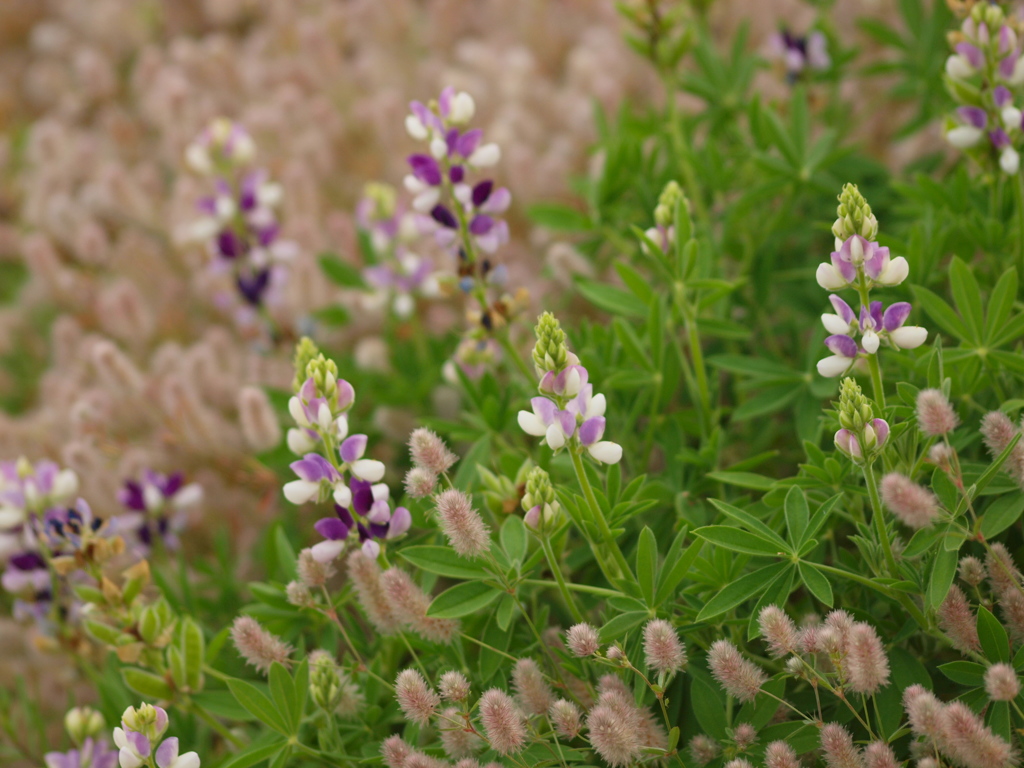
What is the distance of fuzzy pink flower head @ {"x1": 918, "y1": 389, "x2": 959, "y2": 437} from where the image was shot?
107 centimetres

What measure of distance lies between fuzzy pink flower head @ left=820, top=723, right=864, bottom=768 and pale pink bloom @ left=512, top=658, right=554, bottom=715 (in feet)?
1.20

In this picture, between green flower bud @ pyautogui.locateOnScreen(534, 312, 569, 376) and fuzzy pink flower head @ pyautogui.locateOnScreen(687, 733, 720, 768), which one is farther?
fuzzy pink flower head @ pyautogui.locateOnScreen(687, 733, 720, 768)

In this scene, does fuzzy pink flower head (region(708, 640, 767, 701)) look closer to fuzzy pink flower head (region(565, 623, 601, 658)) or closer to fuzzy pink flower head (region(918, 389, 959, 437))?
fuzzy pink flower head (region(565, 623, 601, 658))

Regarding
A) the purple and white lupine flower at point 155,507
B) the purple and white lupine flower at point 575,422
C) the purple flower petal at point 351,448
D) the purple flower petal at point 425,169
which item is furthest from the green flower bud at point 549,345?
the purple and white lupine flower at point 155,507

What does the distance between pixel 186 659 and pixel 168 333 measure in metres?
1.62

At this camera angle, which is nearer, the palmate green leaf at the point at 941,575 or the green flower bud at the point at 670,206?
the palmate green leaf at the point at 941,575

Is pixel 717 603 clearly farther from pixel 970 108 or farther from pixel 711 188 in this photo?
pixel 711 188

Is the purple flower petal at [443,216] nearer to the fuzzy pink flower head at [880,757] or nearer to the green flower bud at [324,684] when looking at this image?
the green flower bud at [324,684]

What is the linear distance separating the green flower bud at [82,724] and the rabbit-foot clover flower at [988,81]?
1804mm

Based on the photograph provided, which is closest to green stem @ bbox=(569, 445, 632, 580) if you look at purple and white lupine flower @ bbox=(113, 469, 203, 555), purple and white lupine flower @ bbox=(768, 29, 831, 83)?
purple and white lupine flower @ bbox=(113, 469, 203, 555)

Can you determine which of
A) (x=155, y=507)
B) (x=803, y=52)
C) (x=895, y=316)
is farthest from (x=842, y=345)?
(x=155, y=507)

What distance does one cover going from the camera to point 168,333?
2764 millimetres

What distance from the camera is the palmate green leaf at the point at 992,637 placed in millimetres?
1102

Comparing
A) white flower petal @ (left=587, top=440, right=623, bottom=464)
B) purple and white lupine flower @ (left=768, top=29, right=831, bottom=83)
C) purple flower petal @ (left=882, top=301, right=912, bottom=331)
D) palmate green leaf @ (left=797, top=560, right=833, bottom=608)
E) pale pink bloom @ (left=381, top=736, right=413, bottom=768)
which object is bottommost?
pale pink bloom @ (left=381, top=736, right=413, bottom=768)
